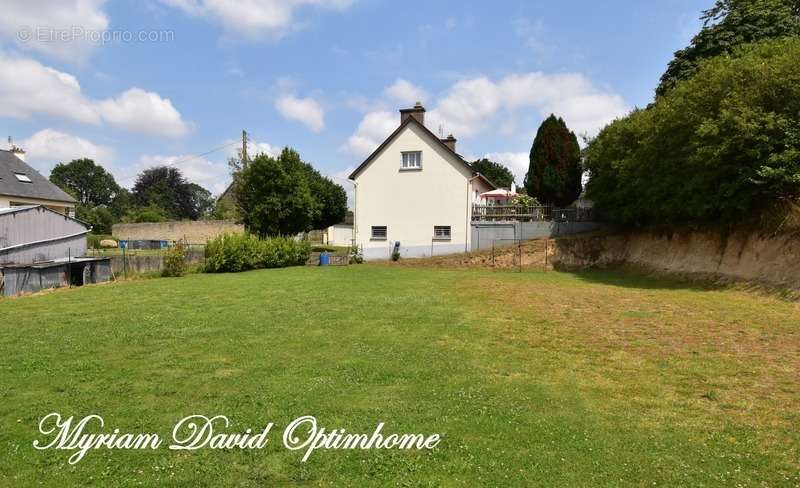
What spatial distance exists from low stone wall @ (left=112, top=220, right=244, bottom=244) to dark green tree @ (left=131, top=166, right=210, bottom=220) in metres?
28.5

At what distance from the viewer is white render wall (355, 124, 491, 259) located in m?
27.1

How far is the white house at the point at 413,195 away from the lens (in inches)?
1067

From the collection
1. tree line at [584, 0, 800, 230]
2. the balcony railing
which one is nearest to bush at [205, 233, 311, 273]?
the balcony railing

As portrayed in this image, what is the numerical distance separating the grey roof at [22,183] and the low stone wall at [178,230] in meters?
13.2

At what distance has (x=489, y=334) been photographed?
8570mm

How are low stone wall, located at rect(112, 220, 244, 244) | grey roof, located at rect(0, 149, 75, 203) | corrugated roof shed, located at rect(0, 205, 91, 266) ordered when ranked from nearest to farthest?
corrugated roof shed, located at rect(0, 205, 91, 266) → grey roof, located at rect(0, 149, 75, 203) → low stone wall, located at rect(112, 220, 244, 244)

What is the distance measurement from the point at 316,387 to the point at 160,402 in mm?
1779

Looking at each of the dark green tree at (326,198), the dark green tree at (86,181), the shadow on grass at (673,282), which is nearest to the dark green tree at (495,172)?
the dark green tree at (326,198)

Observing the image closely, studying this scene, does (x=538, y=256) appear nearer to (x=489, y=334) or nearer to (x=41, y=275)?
(x=489, y=334)

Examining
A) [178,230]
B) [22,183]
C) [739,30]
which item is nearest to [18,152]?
[22,183]

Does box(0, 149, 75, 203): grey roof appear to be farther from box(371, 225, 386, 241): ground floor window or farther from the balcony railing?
the balcony railing

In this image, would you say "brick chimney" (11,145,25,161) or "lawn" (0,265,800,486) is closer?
"lawn" (0,265,800,486)

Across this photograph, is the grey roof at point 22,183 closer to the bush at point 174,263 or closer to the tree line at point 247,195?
the tree line at point 247,195

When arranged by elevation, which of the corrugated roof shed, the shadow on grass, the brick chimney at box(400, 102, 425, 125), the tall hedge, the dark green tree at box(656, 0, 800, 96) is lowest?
the shadow on grass
